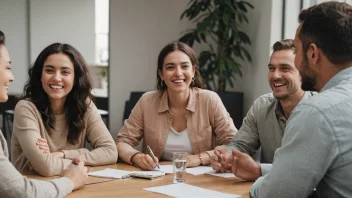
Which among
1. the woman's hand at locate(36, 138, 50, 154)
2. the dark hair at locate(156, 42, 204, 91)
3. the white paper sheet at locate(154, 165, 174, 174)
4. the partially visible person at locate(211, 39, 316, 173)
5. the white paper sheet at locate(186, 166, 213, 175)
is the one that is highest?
the dark hair at locate(156, 42, 204, 91)

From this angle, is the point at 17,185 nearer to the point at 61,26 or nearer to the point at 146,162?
the point at 146,162

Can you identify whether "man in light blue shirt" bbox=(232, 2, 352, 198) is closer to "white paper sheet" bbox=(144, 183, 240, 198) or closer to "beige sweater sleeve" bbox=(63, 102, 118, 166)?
"white paper sheet" bbox=(144, 183, 240, 198)

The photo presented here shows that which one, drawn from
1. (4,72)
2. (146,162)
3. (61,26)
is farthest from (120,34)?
(4,72)

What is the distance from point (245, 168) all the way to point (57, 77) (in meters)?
1.13

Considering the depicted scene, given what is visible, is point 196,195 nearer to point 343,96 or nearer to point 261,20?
point 343,96

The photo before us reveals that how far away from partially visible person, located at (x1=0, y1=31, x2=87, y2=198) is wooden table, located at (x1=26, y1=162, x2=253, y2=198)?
0.16ft

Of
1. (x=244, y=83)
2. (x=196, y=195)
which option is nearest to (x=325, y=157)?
(x=196, y=195)

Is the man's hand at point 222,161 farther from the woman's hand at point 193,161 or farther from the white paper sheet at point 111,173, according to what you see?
the white paper sheet at point 111,173

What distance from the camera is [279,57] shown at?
2389 mm

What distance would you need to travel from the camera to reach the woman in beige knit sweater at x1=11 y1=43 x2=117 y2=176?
2262 mm

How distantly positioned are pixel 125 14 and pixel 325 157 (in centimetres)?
411

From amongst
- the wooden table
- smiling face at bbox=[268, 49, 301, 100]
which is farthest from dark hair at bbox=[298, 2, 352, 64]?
smiling face at bbox=[268, 49, 301, 100]

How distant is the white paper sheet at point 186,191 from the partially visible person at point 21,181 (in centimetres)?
31

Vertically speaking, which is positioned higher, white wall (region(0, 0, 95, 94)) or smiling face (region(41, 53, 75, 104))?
white wall (region(0, 0, 95, 94))
